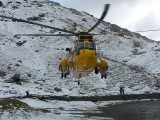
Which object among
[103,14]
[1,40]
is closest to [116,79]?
[1,40]

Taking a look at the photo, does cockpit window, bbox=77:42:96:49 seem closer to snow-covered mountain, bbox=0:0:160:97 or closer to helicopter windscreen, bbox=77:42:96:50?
helicopter windscreen, bbox=77:42:96:50

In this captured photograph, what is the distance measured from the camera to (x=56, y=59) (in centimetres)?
6047

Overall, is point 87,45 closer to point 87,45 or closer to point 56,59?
point 87,45

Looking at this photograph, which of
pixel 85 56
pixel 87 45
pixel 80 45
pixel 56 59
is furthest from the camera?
pixel 56 59

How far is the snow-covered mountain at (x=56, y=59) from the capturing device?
162 ft

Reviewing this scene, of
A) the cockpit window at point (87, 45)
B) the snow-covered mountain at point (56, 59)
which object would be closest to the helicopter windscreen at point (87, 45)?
the cockpit window at point (87, 45)

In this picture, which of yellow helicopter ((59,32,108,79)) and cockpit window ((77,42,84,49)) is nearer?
yellow helicopter ((59,32,108,79))

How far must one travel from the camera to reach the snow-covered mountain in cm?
4925

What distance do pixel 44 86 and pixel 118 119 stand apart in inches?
914

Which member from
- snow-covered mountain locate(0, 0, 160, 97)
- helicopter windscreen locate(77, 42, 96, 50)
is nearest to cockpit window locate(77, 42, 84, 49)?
helicopter windscreen locate(77, 42, 96, 50)

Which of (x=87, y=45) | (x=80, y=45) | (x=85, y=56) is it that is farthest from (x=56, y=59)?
(x=85, y=56)

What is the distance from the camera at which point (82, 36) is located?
24.6m

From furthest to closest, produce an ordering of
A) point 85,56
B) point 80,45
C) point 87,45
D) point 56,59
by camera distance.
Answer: point 56,59, point 80,45, point 87,45, point 85,56

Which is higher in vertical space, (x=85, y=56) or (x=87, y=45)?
(x=87, y=45)
